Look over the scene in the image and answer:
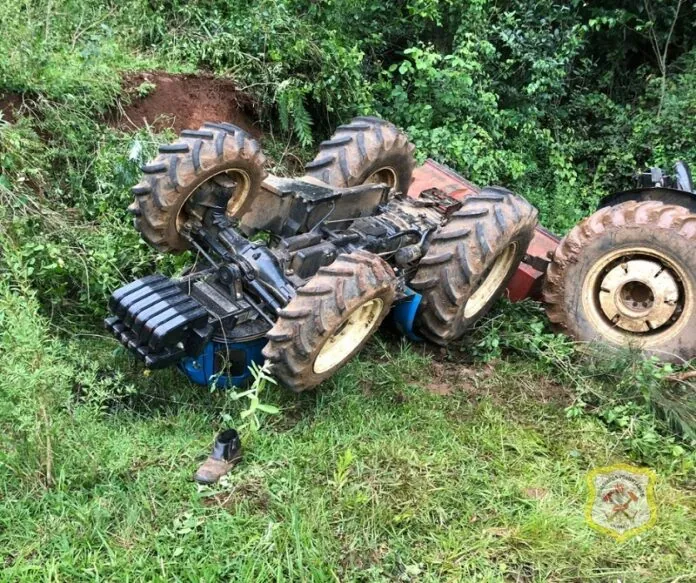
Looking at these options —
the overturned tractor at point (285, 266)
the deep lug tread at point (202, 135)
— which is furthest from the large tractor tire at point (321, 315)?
the deep lug tread at point (202, 135)

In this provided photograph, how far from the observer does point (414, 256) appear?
4.55 m

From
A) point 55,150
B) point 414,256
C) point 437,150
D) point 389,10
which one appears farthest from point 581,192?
point 55,150

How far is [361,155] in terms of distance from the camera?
5.07 m

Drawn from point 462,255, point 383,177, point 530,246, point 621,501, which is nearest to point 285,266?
point 462,255

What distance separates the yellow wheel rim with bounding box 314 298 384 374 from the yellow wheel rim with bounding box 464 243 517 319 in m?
1.01

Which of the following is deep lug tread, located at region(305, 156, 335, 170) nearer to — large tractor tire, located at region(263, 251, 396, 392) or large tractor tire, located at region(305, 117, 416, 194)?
large tractor tire, located at region(305, 117, 416, 194)

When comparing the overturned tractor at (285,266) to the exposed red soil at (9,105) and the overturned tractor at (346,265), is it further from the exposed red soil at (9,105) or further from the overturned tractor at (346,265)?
the exposed red soil at (9,105)

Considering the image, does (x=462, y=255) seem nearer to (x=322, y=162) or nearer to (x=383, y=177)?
(x=322, y=162)

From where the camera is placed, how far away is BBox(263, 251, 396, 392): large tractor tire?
3.38m

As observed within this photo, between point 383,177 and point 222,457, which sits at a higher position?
point 383,177

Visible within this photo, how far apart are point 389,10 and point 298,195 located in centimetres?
483

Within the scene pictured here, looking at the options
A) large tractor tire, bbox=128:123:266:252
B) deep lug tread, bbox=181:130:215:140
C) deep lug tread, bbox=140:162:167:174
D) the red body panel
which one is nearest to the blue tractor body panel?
large tractor tire, bbox=128:123:266:252

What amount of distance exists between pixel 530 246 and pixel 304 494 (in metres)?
3.14

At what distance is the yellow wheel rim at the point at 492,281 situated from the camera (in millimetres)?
4699
